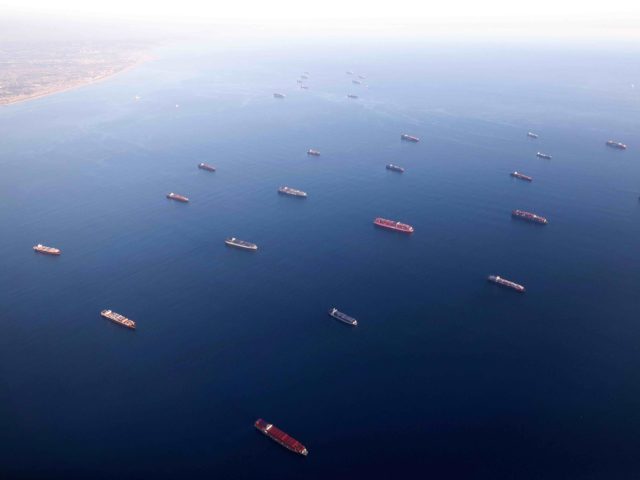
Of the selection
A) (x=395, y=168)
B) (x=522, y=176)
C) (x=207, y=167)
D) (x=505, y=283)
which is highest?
(x=522, y=176)

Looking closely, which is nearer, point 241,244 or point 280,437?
point 280,437

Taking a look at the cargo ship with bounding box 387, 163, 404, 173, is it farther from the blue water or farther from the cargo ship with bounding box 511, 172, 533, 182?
the cargo ship with bounding box 511, 172, 533, 182

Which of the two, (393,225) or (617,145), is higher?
(617,145)

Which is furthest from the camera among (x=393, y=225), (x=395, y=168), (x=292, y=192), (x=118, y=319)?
(x=395, y=168)

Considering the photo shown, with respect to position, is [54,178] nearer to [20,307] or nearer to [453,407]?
[20,307]

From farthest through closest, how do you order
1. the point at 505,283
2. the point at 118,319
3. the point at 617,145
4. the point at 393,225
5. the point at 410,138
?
the point at 410,138 → the point at 617,145 → the point at 393,225 → the point at 505,283 → the point at 118,319

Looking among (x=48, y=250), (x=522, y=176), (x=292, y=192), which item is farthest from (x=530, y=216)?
(x=48, y=250)

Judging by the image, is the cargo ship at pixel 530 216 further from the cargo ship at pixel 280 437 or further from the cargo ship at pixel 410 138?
the cargo ship at pixel 280 437

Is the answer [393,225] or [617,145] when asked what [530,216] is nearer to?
[393,225]
